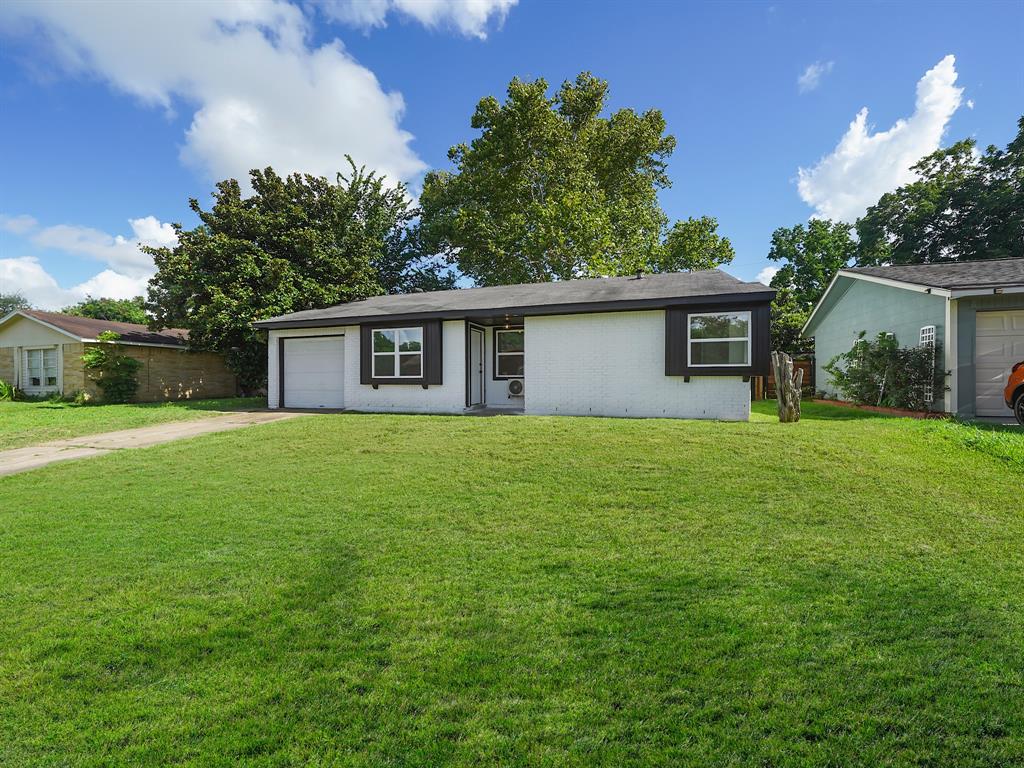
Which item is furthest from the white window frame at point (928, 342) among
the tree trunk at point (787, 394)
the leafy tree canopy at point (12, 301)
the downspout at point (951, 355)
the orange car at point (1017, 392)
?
the leafy tree canopy at point (12, 301)

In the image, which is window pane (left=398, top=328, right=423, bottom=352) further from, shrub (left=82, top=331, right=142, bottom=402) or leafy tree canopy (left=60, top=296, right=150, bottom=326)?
leafy tree canopy (left=60, top=296, right=150, bottom=326)

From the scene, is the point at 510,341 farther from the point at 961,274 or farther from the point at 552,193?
the point at 552,193

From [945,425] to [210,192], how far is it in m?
22.1

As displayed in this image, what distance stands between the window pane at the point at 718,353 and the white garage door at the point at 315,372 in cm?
943

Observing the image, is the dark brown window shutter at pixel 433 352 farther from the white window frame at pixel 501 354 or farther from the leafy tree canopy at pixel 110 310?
the leafy tree canopy at pixel 110 310

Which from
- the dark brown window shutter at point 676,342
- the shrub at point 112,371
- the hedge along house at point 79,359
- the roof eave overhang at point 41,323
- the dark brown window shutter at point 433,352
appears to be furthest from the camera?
the hedge along house at point 79,359

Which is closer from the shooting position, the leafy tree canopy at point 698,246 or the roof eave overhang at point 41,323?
the roof eave overhang at point 41,323

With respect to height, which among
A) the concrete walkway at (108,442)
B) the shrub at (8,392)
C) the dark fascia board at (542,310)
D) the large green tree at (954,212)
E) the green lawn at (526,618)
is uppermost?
the large green tree at (954,212)

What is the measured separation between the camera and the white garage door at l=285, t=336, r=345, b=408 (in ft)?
44.8

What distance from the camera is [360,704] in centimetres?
199

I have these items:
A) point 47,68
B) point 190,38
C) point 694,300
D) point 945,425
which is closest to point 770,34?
point 694,300

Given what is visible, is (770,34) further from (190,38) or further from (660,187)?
(660,187)

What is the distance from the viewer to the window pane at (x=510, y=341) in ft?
43.1

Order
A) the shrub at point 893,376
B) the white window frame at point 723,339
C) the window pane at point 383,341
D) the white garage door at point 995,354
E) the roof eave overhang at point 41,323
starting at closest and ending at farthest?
the white window frame at point 723,339
the white garage door at point 995,354
the shrub at point 893,376
the window pane at point 383,341
the roof eave overhang at point 41,323
